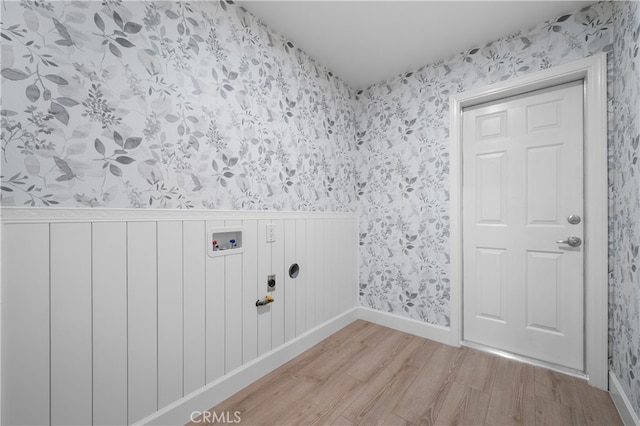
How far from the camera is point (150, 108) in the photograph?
1.19m

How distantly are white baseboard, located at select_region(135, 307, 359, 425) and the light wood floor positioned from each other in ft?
0.15

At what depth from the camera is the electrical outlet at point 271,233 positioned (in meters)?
1.70

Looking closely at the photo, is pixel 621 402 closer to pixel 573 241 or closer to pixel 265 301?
pixel 573 241

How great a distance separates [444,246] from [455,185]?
52 centimetres

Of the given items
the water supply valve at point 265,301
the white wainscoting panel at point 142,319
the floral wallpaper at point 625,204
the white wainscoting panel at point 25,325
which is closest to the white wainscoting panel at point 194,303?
the white wainscoting panel at point 142,319

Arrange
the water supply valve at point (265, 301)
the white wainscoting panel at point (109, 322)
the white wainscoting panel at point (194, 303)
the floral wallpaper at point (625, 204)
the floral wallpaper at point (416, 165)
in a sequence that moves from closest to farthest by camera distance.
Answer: the white wainscoting panel at point (109, 322) < the floral wallpaper at point (625, 204) < the white wainscoting panel at point (194, 303) < the water supply valve at point (265, 301) < the floral wallpaper at point (416, 165)

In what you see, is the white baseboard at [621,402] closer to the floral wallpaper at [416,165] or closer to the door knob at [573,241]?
the door knob at [573,241]

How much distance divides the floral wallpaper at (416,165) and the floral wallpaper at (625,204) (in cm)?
39

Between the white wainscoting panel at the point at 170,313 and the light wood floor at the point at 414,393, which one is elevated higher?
the white wainscoting panel at the point at 170,313

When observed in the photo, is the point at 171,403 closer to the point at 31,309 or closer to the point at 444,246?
the point at 31,309

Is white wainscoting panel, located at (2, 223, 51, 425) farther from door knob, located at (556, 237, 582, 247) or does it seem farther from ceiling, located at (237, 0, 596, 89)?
door knob, located at (556, 237, 582, 247)

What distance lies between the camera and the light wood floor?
1301 mm

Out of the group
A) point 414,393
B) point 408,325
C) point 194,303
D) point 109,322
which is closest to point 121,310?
point 109,322

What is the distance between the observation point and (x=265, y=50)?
173cm
